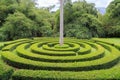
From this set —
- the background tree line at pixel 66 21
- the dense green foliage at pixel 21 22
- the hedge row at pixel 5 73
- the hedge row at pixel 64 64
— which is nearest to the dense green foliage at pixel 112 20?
the background tree line at pixel 66 21

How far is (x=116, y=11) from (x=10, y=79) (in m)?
24.7

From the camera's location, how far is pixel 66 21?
29391 millimetres

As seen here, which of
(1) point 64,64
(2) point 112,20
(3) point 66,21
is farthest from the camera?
(2) point 112,20

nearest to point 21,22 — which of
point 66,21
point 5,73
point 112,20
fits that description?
point 66,21

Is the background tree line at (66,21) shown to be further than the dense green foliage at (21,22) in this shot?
Yes

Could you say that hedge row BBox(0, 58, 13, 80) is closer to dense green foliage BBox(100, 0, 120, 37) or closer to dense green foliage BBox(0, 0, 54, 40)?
dense green foliage BBox(0, 0, 54, 40)

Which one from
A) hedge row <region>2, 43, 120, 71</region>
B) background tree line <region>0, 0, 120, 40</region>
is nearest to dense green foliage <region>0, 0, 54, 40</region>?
background tree line <region>0, 0, 120, 40</region>

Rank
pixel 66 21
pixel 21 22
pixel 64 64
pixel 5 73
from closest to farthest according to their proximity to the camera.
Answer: pixel 5 73, pixel 64 64, pixel 21 22, pixel 66 21

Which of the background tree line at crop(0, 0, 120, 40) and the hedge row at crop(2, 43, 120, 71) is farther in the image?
the background tree line at crop(0, 0, 120, 40)

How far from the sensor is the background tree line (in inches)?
1017

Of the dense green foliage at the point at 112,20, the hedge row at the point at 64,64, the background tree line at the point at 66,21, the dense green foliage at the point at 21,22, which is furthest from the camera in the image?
the dense green foliage at the point at 112,20

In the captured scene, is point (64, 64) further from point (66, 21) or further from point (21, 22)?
point (66, 21)

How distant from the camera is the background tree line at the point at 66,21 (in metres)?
25.8

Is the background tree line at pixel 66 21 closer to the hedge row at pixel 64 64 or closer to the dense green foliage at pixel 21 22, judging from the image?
the dense green foliage at pixel 21 22
